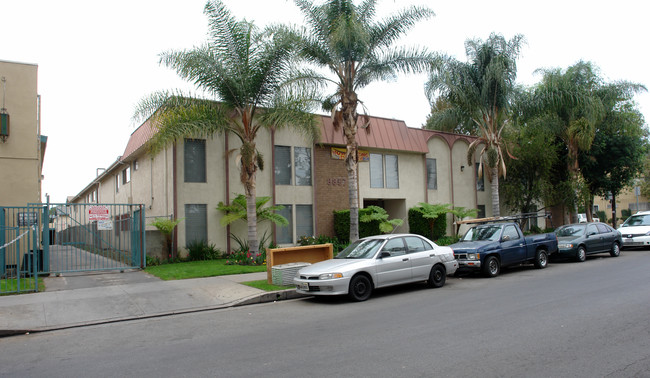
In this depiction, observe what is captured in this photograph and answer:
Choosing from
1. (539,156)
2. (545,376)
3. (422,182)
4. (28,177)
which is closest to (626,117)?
(539,156)

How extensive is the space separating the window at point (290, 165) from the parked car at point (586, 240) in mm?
10735

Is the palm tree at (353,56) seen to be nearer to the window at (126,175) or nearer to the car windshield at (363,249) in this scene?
the car windshield at (363,249)

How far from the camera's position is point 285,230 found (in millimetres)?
20297

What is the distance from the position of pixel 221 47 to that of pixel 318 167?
7.37 meters

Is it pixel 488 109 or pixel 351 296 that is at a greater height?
pixel 488 109

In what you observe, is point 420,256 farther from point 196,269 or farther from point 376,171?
point 376,171

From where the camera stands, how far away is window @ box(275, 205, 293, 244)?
65.9ft

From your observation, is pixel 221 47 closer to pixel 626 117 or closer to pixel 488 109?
pixel 488 109

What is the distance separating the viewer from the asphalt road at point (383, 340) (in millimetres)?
5336

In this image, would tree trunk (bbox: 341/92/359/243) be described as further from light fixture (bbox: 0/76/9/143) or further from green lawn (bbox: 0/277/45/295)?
light fixture (bbox: 0/76/9/143)

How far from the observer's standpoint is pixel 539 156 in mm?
25750

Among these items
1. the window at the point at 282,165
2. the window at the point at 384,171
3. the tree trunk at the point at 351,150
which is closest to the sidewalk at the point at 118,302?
the tree trunk at the point at 351,150

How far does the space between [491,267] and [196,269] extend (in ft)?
30.3

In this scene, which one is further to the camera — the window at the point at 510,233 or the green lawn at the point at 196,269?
the window at the point at 510,233
